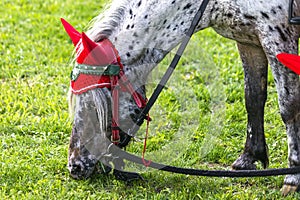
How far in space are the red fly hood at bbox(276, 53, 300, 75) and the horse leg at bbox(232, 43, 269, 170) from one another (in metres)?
0.84

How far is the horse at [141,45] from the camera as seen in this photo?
3559 millimetres

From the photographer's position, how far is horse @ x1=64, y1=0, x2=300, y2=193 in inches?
140

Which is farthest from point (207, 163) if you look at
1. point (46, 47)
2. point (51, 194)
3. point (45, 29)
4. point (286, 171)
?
point (45, 29)

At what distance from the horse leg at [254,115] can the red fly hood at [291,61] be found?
2.77 feet

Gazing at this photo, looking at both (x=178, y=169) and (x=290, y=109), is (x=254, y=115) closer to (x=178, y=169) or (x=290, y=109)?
(x=290, y=109)

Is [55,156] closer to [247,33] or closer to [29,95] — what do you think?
[29,95]

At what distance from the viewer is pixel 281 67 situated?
144 inches

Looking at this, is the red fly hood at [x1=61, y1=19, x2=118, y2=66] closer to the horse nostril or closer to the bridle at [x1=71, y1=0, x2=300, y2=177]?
the bridle at [x1=71, y1=0, x2=300, y2=177]

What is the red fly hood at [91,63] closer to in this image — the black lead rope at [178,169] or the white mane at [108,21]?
the white mane at [108,21]

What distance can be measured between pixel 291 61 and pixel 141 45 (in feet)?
2.81

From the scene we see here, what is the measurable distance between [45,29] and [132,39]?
361cm

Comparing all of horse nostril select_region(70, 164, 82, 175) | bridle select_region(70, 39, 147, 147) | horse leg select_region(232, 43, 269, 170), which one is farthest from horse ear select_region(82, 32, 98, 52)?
horse leg select_region(232, 43, 269, 170)

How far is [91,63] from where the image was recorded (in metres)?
3.47

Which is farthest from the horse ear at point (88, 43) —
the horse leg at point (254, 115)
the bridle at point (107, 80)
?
the horse leg at point (254, 115)
